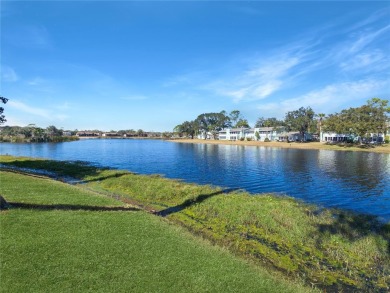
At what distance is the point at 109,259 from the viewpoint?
8914mm

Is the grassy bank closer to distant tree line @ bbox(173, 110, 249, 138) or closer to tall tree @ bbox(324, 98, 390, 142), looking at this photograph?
tall tree @ bbox(324, 98, 390, 142)

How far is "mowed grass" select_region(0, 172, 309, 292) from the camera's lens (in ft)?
24.8

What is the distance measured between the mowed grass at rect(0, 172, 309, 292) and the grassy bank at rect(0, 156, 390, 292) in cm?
265

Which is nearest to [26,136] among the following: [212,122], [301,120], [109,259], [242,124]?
[212,122]

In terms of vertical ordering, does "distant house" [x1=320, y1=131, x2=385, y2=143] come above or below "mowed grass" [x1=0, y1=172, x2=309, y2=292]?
above

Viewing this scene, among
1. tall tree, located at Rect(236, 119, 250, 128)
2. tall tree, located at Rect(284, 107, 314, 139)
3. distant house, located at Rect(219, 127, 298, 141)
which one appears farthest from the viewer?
tall tree, located at Rect(236, 119, 250, 128)

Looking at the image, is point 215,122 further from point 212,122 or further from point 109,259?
point 109,259

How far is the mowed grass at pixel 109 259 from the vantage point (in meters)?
7.57

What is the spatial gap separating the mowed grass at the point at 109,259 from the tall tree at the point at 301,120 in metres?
123

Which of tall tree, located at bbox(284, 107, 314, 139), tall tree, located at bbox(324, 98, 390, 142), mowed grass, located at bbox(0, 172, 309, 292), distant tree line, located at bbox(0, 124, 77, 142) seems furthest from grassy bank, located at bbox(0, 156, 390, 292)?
distant tree line, located at bbox(0, 124, 77, 142)

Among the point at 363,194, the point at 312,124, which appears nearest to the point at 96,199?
the point at 363,194

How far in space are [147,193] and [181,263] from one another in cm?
1592

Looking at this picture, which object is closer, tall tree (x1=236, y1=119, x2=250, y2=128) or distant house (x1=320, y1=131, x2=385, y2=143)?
distant house (x1=320, y1=131, x2=385, y2=143)

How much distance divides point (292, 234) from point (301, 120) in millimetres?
119323
